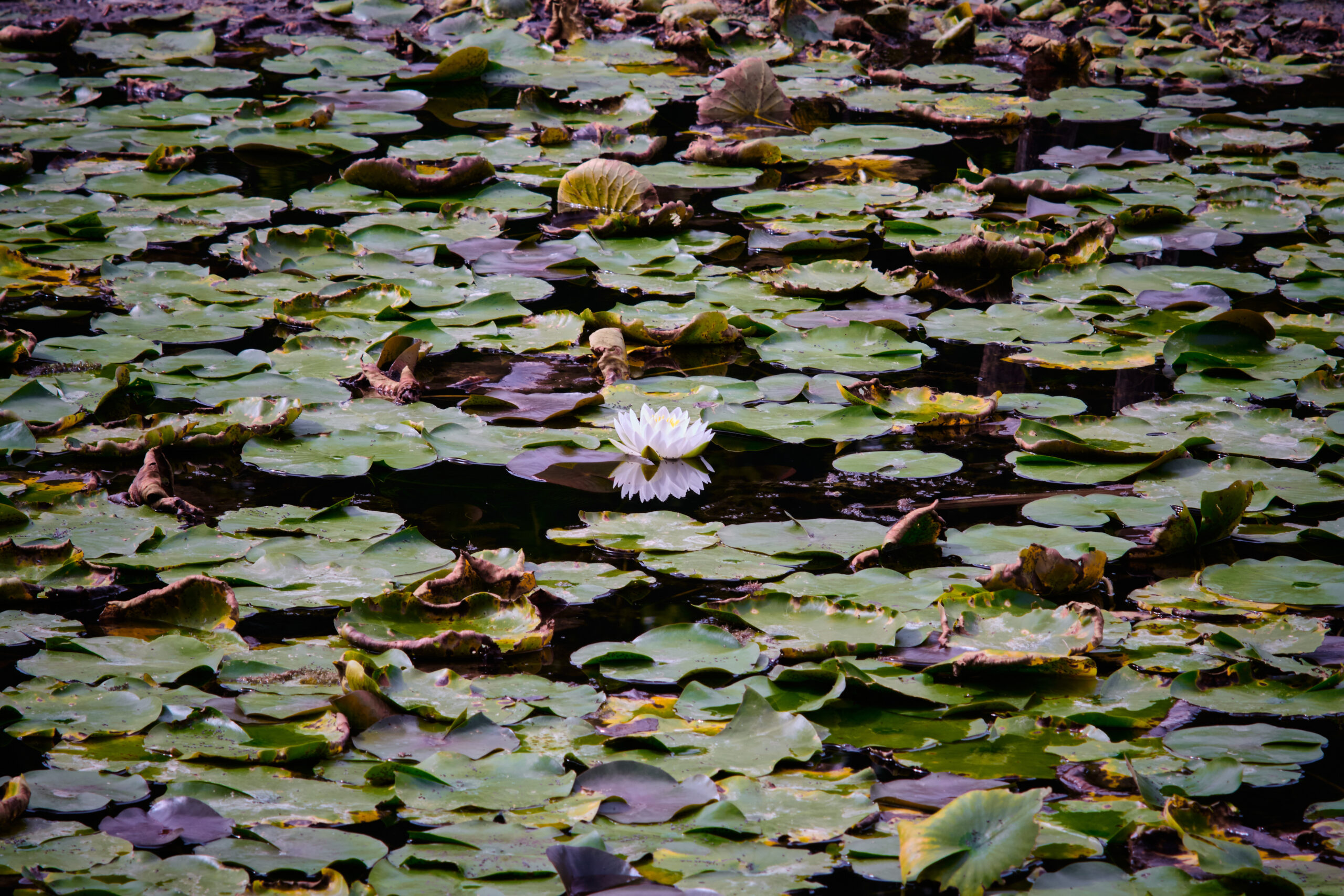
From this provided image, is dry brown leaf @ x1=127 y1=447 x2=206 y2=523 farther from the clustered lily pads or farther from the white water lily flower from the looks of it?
the white water lily flower

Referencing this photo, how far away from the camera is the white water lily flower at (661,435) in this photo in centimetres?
268

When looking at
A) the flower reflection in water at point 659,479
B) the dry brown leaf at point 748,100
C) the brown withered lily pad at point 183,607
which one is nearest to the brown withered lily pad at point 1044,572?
the flower reflection in water at point 659,479

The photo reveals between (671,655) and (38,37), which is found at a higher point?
(38,37)

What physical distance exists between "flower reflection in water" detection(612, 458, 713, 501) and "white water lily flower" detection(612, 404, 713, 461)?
0.03 metres

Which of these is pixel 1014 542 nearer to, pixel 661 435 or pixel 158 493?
pixel 661 435

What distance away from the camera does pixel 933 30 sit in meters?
8.17

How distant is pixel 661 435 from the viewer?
2.68 meters

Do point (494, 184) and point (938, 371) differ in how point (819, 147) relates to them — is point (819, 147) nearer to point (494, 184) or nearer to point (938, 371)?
point (494, 184)

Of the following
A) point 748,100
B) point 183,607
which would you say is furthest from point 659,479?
point 748,100

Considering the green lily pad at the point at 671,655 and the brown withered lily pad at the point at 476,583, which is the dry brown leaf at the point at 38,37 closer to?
the brown withered lily pad at the point at 476,583

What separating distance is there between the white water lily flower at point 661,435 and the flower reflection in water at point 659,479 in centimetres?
3

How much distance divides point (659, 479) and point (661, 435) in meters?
0.10

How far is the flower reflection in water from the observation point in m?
2.68

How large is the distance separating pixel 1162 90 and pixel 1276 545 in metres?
5.11
